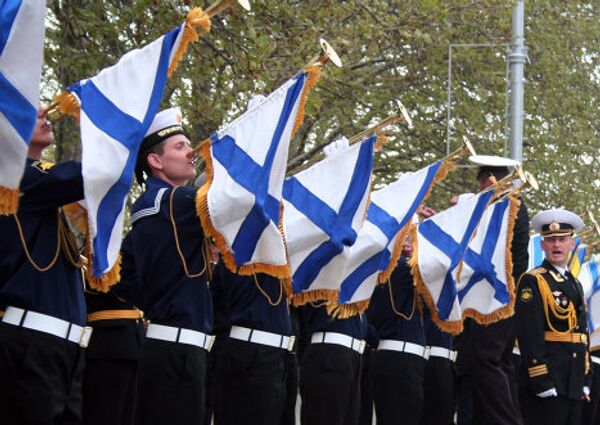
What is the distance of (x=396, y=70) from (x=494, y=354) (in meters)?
9.33

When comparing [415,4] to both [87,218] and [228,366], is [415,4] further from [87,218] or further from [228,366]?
[87,218]

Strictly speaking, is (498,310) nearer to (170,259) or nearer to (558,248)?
(558,248)

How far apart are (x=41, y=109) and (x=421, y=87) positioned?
1428 cm

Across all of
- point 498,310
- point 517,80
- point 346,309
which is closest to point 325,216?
point 346,309

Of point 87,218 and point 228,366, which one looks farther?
point 228,366

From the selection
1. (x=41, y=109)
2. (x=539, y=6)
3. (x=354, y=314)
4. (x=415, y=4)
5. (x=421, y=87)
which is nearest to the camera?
(x=41, y=109)

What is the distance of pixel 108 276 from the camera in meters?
5.83

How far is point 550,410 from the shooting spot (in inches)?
395

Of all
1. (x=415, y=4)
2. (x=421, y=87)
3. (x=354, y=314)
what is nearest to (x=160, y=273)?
(x=354, y=314)

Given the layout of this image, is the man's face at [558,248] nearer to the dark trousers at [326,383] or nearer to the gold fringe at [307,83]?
the dark trousers at [326,383]

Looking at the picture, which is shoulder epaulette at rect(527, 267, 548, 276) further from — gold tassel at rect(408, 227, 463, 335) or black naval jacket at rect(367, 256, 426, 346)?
black naval jacket at rect(367, 256, 426, 346)

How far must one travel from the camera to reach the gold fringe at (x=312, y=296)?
8.34 meters

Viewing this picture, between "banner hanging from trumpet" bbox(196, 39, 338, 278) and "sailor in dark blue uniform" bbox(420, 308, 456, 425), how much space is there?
3.44 m

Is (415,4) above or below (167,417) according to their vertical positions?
above
